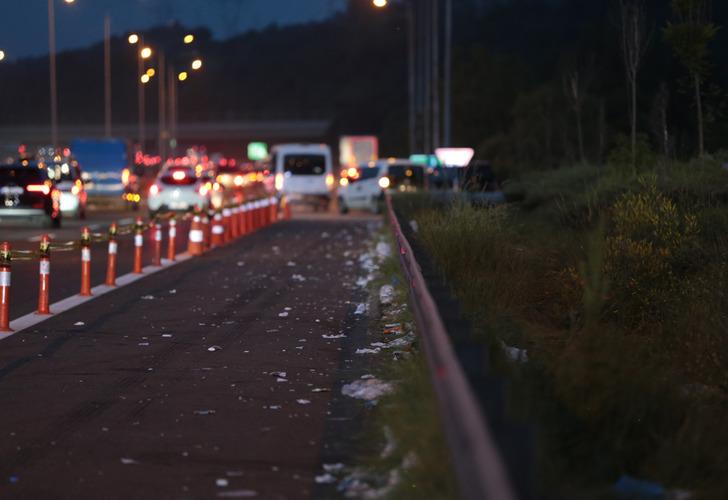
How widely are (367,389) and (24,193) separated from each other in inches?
1009

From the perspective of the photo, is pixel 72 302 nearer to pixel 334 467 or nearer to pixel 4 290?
pixel 4 290

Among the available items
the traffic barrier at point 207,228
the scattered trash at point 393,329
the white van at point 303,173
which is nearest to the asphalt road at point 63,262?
the traffic barrier at point 207,228

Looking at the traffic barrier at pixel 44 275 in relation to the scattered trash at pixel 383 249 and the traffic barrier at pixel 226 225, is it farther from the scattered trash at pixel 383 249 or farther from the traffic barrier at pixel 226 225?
the traffic barrier at pixel 226 225

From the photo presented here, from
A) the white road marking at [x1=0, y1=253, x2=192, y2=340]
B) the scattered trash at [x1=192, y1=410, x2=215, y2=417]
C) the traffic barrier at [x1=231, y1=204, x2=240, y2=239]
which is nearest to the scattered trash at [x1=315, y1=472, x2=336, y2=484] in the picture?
the scattered trash at [x1=192, y1=410, x2=215, y2=417]

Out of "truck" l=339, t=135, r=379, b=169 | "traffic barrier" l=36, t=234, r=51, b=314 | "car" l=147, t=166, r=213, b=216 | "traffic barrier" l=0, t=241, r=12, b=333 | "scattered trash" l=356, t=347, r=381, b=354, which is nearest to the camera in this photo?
"scattered trash" l=356, t=347, r=381, b=354

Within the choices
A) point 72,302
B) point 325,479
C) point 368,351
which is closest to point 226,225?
point 72,302

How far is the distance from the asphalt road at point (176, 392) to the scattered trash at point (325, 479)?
0.06 metres

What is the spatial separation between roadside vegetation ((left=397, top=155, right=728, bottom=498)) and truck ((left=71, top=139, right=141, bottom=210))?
87.9 ft

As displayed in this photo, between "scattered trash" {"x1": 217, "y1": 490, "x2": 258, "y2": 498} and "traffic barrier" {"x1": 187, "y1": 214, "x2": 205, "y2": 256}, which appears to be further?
"traffic barrier" {"x1": 187, "y1": 214, "x2": 205, "y2": 256}

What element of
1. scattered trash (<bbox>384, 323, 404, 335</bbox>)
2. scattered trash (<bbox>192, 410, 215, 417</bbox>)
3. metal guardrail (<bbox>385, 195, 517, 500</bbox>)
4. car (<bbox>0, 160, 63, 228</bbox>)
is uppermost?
car (<bbox>0, 160, 63, 228</bbox>)

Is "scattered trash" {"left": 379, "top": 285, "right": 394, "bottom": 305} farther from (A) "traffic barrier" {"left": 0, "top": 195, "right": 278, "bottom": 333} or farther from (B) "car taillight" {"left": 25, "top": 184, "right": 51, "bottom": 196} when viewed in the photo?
(B) "car taillight" {"left": 25, "top": 184, "right": 51, "bottom": 196}

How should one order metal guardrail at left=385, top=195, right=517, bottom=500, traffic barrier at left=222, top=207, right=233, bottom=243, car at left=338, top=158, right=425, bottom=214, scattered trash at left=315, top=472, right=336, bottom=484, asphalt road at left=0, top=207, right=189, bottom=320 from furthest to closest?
1. car at left=338, top=158, right=425, bottom=214
2. traffic barrier at left=222, top=207, right=233, bottom=243
3. asphalt road at left=0, top=207, right=189, bottom=320
4. scattered trash at left=315, top=472, right=336, bottom=484
5. metal guardrail at left=385, top=195, right=517, bottom=500

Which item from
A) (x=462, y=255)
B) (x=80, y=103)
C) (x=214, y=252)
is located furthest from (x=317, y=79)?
(x=462, y=255)

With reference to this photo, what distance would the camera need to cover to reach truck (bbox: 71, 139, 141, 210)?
50719 millimetres
